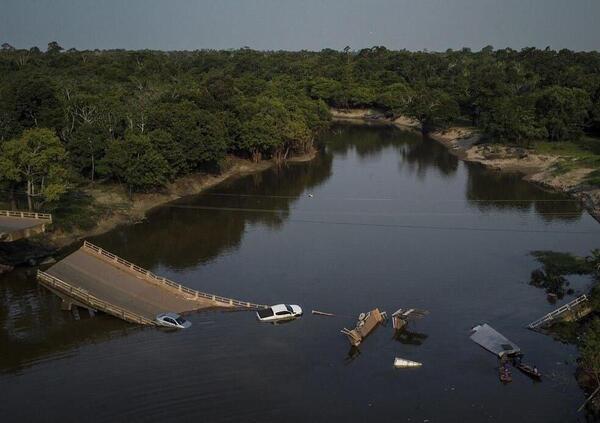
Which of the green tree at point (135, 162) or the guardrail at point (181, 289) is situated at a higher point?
the green tree at point (135, 162)

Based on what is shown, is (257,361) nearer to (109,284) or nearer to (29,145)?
(109,284)

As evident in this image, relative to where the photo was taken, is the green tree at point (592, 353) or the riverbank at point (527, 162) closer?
the green tree at point (592, 353)

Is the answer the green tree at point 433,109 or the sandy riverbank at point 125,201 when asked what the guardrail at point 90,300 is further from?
the green tree at point 433,109

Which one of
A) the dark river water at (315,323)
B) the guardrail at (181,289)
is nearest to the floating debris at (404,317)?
the dark river water at (315,323)

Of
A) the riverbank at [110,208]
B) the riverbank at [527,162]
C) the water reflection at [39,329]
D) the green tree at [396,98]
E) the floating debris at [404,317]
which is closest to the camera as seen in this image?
the water reflection at [39,329]

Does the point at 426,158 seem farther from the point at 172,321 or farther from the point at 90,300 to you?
the point at 90,300

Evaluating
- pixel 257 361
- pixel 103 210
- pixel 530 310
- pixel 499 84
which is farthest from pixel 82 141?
pixel 499 84
